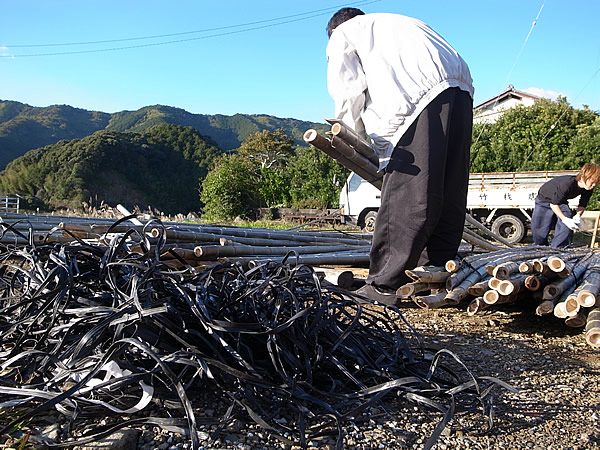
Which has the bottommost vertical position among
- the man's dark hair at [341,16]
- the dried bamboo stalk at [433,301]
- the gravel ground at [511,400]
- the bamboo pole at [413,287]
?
the gravel ground at [511,400]

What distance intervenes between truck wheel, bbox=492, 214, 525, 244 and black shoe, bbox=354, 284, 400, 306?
362 inches

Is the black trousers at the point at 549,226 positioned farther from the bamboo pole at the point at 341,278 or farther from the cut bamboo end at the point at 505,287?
the cut bamboo end at the point at 505,287

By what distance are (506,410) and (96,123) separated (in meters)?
95.5

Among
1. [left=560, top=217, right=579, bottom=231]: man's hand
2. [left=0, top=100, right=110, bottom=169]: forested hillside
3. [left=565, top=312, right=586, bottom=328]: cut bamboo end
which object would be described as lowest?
[left=565, top=312, right=586, bottom=328]: cut bamboo end

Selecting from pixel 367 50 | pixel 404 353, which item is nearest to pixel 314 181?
pixel 367 50

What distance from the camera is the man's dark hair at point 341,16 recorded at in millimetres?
3309

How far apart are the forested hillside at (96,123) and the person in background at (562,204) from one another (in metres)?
52.3

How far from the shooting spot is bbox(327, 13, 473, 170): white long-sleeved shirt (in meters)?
2.94

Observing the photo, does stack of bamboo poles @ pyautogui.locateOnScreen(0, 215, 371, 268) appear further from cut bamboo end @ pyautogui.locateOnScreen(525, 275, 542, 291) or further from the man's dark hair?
the man's dark hair

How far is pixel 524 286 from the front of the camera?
8.70 ft

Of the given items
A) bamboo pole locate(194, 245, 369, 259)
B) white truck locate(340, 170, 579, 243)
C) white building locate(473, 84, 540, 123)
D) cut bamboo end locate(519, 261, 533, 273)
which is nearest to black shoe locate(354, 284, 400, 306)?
bamboo pole locate(194, 245, 369, 259)

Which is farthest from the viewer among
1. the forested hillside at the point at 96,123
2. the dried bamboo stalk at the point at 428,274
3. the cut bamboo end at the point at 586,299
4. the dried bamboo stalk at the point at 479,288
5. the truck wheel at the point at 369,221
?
the forested hillside at the point at 96,123

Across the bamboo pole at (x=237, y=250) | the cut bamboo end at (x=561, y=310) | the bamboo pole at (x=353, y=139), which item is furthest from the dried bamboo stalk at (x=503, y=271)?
the bamboo pole at (x=237, y=250)

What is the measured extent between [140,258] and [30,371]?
0.53m
